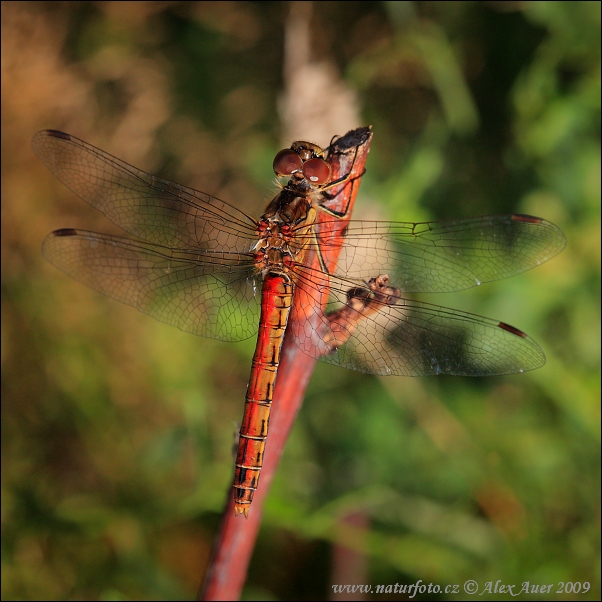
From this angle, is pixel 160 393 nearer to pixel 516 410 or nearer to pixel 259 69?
pixel 516 410

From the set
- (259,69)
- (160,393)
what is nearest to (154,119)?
(259,69)

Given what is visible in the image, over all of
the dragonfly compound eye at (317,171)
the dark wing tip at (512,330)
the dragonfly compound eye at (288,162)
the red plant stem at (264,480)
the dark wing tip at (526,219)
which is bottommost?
the red plant stem at (264,480)

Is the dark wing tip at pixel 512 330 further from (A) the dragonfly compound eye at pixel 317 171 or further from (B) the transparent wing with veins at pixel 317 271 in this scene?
(A) the dragonfly compound eye at pixel 317 171

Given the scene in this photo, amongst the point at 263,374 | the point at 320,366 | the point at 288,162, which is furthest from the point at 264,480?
the point at 320,366

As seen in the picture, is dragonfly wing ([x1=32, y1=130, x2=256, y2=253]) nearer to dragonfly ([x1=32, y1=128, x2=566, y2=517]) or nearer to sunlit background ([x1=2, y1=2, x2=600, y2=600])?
dragonfly ([x1=32, y1=128, x2=566, y2=517])

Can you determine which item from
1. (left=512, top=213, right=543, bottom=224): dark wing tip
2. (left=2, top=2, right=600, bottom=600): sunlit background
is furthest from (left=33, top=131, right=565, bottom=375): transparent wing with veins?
(left=2, top=2, right=600, bottom=600): sunlit background

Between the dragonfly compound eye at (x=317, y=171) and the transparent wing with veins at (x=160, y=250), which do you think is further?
the transparent wing with veins at (x=160, y=250)

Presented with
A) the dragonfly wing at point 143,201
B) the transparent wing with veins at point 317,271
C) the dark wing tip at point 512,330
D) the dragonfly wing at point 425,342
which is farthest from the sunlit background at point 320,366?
the dark wing tip at point 512,330
